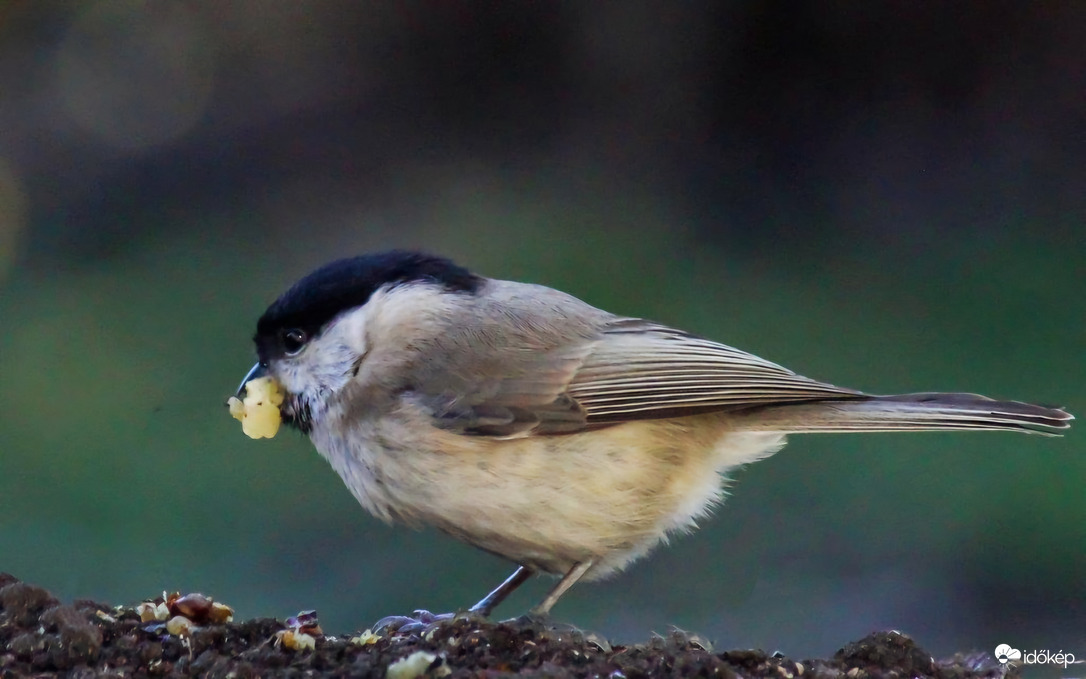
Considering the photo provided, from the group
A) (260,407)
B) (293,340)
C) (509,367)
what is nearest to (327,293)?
(293,340)

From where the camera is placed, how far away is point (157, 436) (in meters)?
4.09

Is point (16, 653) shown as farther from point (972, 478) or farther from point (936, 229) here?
point (936, 229)

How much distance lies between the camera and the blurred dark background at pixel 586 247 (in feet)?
11.7

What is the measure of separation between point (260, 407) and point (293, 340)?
16 cm

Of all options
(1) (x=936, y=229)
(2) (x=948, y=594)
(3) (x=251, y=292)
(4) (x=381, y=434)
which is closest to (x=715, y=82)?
(1) (x=936, y=229)

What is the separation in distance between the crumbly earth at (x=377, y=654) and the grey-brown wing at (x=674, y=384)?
1.94ft

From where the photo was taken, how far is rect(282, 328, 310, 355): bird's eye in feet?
7.79

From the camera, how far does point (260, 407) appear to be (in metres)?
2.40

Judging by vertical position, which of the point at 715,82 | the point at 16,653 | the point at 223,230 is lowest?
the point at 16,653

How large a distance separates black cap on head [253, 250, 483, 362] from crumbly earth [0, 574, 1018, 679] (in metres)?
0.75

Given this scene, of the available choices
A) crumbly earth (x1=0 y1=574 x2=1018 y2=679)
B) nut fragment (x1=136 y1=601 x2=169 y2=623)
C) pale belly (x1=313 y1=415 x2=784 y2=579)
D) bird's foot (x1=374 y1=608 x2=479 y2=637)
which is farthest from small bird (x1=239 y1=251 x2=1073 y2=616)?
nut fragment (x1=136 y1=601 x2=169 y2=623)

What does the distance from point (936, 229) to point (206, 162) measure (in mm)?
3467

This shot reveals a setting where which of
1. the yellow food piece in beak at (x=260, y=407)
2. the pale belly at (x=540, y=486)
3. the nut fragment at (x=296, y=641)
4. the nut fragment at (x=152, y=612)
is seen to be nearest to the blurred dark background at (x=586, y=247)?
the yellow food piece in beak at (x=260, y=407)

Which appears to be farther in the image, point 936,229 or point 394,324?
point 936,229
